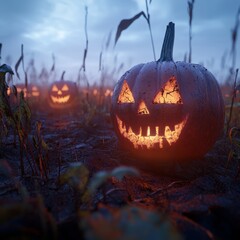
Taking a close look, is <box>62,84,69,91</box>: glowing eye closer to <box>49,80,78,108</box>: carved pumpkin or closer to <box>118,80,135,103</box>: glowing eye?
<box>49,80,78,108</box>: carved pumpkin

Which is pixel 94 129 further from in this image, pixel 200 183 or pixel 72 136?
pixel 200 183

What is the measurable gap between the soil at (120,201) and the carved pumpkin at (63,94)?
190 inches

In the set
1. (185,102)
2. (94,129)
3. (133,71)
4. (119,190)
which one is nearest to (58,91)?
(94,129)

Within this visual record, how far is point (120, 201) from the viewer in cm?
152

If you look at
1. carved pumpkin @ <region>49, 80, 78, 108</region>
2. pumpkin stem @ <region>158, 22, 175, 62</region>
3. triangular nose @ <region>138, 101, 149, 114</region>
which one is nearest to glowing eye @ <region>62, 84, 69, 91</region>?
carved pumpkin @ <region>49, 80, 78, 108</region>

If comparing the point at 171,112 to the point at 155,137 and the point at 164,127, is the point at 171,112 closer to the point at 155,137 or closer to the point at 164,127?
the point at 164,127

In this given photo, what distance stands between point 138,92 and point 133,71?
12.2 inches

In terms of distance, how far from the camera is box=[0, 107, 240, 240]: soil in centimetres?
97

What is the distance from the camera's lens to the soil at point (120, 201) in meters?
0.97

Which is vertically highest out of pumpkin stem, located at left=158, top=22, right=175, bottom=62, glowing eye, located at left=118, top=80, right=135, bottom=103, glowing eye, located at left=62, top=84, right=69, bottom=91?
pumpkin stem, located at left=158, top=22, right=175, bottom=62

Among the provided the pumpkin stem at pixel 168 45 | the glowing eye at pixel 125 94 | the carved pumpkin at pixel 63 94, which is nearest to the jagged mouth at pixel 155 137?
the glowing eye at pixel 125 94

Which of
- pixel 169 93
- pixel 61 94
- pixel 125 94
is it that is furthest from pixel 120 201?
pixel 61 94

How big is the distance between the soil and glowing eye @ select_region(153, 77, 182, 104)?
0.62 metres

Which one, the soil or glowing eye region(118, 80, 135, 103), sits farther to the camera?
glowing eye region(118, 80, 135, 103)
